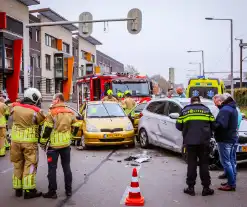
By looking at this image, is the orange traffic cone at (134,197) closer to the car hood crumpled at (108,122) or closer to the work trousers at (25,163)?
the work trousers at (25,163)

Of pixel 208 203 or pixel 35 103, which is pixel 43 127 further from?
pixel 208 203

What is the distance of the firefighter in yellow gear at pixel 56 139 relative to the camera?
6273 mm

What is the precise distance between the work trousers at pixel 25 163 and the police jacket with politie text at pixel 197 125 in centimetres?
258

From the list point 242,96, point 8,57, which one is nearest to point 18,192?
point 8,57

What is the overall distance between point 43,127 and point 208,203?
2913 millimetres

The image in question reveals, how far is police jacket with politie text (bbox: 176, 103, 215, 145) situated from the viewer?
6.36 meters

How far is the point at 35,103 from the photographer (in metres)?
6.46

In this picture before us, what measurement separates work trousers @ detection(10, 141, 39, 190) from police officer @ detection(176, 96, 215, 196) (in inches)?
101

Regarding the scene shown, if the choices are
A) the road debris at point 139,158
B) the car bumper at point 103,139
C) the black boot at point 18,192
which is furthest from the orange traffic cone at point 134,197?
Result: the car bumper at point 103,139

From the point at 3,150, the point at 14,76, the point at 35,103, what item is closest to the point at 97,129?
the point at 3,150

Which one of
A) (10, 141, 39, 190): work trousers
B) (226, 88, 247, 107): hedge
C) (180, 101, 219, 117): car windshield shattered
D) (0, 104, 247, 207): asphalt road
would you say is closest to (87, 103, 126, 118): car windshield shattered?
(0, 104, 247, 207): asphalt road

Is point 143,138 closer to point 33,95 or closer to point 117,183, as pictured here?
point 117,183

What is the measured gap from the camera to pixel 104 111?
42.6 ft

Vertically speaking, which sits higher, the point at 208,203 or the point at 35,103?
the point at 35,103
